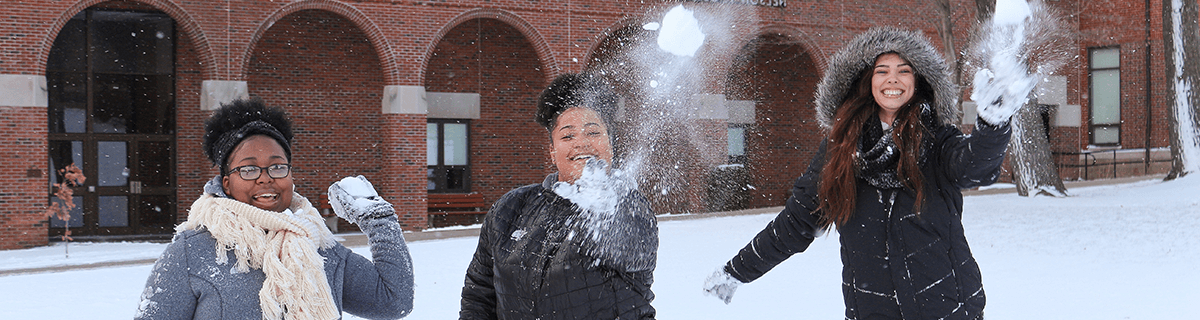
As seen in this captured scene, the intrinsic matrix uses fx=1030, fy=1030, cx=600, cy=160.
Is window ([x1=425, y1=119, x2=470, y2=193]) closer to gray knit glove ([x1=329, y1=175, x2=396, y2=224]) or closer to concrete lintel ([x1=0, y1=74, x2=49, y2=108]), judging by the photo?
concrete lintel ([x1=0, y1=74, x2=49, y2=108])

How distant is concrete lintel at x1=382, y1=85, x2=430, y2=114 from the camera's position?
60.0ft

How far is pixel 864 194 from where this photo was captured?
3.50 m

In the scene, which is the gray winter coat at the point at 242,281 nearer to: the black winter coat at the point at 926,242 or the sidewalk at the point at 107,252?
the black winter coat at the point at 926,242

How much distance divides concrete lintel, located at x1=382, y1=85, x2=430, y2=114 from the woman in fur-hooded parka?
15.2 metres

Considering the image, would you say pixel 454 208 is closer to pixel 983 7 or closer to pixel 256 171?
pixel 983 7

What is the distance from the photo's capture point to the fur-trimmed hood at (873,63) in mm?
3492

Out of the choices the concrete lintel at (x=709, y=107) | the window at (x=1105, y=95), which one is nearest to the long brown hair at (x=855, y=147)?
the concrete lintel at (x=709, y=107)

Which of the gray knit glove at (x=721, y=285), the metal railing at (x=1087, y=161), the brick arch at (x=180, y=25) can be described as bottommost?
the gray knit glove at (x=721, y=285)

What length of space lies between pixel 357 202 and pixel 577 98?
66cm

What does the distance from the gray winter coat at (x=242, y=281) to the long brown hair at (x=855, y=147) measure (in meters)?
1.51

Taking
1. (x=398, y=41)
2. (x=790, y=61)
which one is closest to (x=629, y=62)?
(x=790, y=61)

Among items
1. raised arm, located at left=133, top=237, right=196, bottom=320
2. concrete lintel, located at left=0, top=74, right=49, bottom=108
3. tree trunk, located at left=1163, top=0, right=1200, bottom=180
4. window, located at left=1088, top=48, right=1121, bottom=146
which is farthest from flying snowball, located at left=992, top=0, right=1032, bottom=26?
window, located at left=1088, top=48, right=1121, bottom=146

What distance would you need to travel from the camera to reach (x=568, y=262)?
2730 millimetres

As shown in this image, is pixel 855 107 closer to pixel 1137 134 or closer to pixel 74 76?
pixel 74 76
